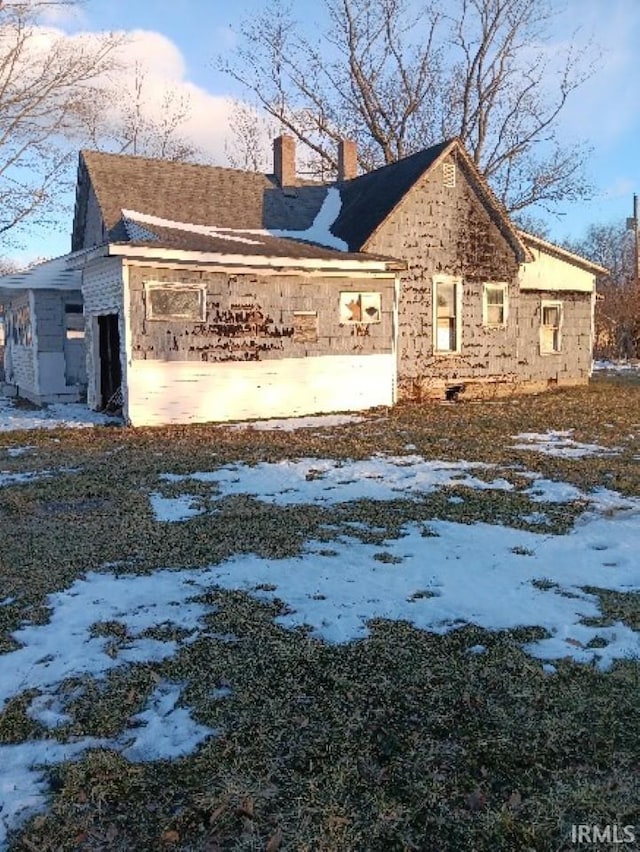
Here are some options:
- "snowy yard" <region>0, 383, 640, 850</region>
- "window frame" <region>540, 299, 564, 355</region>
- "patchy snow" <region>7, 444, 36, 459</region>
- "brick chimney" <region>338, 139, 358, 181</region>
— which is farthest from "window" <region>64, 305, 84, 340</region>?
"window frame" <region>540, 299, 564, 355</region>

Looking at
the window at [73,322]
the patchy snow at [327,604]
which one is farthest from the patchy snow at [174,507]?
the window at [73,322]

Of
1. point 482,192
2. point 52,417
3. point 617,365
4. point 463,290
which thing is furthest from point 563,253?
point 52,417

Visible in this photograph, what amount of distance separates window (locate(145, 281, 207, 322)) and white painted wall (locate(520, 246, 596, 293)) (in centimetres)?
1017

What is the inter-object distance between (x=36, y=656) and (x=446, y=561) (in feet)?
9.92

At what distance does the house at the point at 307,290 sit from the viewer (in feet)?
41.9

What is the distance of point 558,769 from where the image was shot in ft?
8.96

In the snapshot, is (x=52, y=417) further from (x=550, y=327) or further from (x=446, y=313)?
(x=550, y=327)

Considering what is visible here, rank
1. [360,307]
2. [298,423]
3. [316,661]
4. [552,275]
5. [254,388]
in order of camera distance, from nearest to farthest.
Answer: [316,661], [298,423], [254,388], [360,307], [552,275]

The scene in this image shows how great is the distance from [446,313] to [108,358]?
8633mm

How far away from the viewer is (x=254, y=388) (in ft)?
45.3

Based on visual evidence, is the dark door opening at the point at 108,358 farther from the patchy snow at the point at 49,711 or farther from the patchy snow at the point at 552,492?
the patchy snow at the point at 49,711

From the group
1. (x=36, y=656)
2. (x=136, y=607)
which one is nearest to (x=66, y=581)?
(x=136, y=607)

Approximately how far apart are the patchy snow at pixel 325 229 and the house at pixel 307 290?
8 centimetres

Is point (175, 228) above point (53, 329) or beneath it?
above
